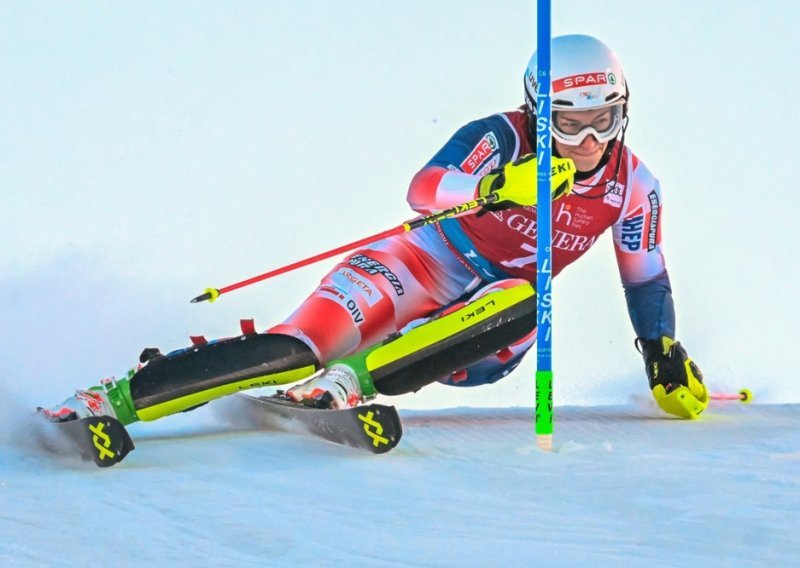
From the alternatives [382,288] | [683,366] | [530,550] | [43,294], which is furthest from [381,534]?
[43,294]

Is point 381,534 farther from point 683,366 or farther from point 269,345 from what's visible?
point 683,366

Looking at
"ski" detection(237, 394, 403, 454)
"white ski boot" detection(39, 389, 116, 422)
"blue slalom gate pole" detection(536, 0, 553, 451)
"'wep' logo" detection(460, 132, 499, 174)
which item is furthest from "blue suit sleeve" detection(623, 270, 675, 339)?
"white ski boot" detection(39, 389, 116, 422)

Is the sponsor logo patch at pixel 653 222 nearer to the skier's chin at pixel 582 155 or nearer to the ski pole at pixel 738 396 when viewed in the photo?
the skier's chin at pixel 582 155

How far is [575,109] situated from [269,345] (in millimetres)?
1301

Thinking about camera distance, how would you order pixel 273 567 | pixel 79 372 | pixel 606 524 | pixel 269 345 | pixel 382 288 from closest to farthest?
pixel 273 567
pixel 606 524
pixel 269 345
pixel 382 288
pixel 79 372

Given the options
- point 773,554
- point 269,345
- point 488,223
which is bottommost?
point 773,554

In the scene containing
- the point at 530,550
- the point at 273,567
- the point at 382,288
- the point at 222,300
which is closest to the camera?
the point at 273,567

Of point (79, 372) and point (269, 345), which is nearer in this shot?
point (269, 345)

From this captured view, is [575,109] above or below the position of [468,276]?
above

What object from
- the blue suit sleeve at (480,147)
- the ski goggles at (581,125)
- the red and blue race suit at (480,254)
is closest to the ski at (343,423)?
the red and blue race suit at (480,254)

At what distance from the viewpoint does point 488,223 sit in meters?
4.68

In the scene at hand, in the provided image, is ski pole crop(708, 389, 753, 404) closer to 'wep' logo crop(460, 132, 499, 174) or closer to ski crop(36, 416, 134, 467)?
'wep' logo crop(460, 132, 499, 174)

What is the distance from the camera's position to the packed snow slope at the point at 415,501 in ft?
8.38

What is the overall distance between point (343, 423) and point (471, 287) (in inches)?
49.8
